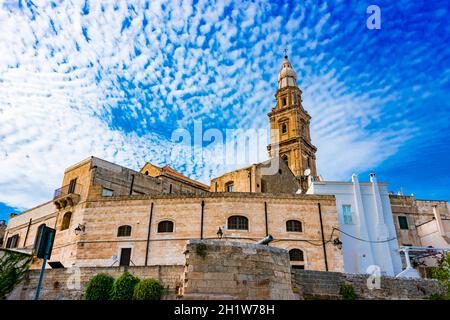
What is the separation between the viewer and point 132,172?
33750 mm

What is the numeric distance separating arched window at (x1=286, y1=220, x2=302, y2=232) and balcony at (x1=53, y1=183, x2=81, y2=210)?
16.3 meters

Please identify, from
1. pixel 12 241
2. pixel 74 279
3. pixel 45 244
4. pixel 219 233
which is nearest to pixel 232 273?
pixel 45 244

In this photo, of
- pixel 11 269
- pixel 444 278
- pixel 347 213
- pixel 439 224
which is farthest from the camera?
pixel 439 224

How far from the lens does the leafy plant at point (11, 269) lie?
67.5 feet

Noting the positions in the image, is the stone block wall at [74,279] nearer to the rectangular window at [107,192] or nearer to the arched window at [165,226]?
the arched window at [165,226]

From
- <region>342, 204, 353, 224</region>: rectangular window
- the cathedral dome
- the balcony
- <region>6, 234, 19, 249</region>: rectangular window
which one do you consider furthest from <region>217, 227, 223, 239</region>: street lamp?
the cathedral dome

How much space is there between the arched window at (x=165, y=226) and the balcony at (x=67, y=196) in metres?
7.42

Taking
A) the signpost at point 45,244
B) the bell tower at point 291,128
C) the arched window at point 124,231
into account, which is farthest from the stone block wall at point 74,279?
the bell tower at point 291,128

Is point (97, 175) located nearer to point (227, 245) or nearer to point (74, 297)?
point (74, 297)

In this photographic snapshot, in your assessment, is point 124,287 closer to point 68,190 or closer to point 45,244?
point 45,244

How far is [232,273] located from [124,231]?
15.3m

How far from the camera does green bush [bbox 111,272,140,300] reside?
18.3 metres

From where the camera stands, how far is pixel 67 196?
2916 cm
